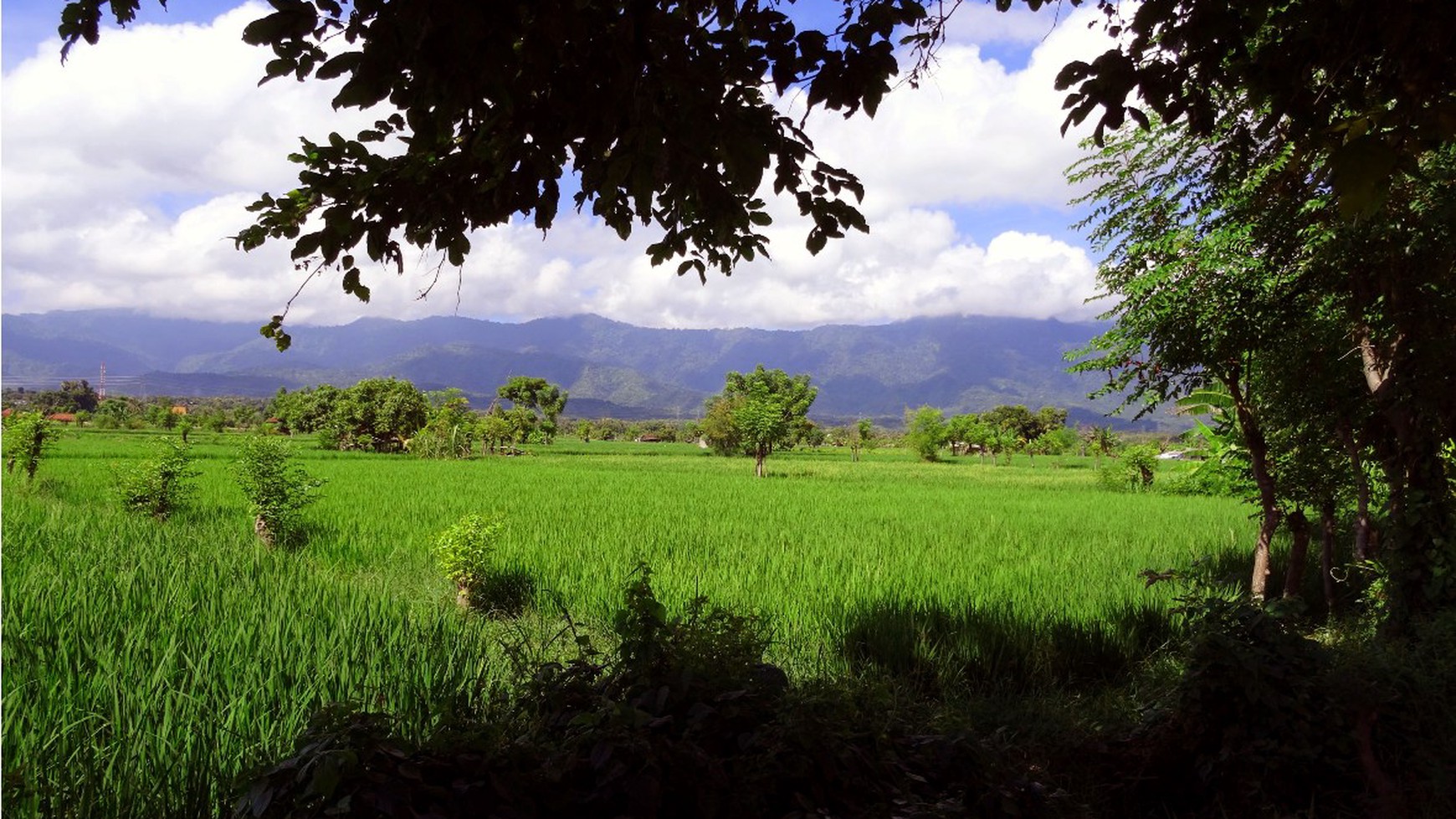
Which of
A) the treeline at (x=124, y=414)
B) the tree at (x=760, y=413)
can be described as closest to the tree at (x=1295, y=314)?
the tree at (x=760, y=413)

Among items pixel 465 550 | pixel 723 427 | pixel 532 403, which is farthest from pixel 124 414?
pixel 465 550

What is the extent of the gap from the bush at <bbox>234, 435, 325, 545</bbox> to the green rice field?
33 cm

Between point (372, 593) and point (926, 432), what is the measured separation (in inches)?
1856

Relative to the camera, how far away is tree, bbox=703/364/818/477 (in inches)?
1097

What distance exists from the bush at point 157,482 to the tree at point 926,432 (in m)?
43.7

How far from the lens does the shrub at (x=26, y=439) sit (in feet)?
42.1

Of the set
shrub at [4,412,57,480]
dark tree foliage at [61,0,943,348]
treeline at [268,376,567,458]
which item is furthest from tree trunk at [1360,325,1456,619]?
treeline at [268,376,567,458]

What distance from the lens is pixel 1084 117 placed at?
6.58 ft

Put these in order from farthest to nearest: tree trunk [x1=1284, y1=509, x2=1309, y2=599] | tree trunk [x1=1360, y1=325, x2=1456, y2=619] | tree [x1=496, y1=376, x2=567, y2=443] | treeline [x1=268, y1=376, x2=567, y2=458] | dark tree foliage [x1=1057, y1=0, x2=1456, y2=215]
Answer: tree [x1=496, y1=376, x2=567, y2=443], treeline [x1=268, y1=376, x2=567, y2=458], tree trunk [x1=1284, y1=509, x2=1309, y2=599], tree trunk [x1=1360, y1=325, x2=1456, y2=619], dark tree foliage [x1=1057, y1=0, x2=1456, y2=215]

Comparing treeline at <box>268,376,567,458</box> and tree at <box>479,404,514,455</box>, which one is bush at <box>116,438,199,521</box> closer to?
treeline at <box>268,376,567,458</box>

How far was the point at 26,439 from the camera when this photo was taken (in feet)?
42.2

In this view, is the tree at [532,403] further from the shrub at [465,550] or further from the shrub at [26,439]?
the shrub at [465,550]

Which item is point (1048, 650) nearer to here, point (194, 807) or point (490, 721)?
point (490, 721)

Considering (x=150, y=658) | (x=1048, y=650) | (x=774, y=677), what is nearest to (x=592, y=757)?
(x=774, y=677)
